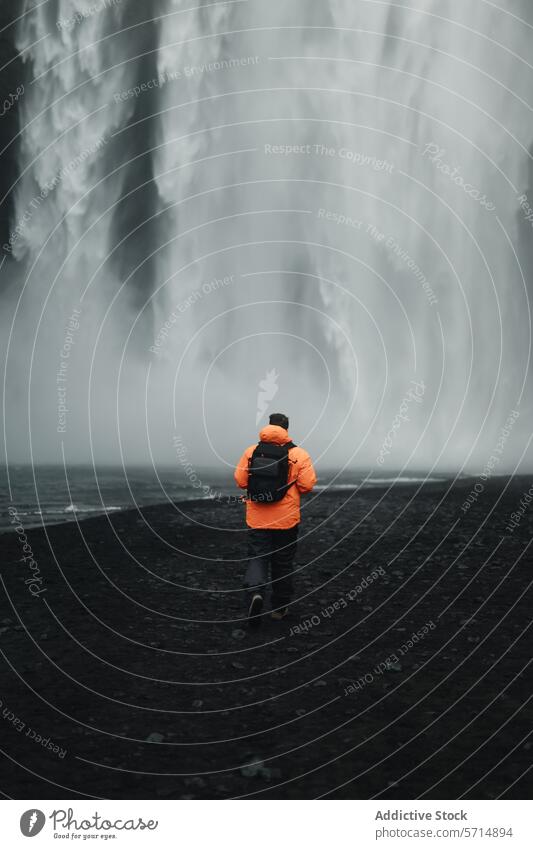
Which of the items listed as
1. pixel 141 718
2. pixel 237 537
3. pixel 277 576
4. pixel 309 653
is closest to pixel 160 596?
pixel 277 576

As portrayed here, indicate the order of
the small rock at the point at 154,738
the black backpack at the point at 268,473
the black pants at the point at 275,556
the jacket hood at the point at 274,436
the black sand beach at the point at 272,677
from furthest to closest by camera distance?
the black pants at the point at 275,556 → the jacket hood at the point at 274,436 → the black backpack at the point at 268,473 → the small rock at the point at 154,738 → the black sand beach at the point at 272,677

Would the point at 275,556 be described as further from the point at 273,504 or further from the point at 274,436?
the point at 274,436

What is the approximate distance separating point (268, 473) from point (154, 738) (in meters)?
4.05

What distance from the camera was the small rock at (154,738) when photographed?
5809 millimetres

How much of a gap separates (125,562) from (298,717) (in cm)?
874

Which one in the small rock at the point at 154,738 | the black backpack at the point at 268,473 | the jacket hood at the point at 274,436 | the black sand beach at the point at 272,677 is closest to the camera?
the black sand beach at the point at 272,677

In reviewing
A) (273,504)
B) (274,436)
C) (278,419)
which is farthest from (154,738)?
(278,419)

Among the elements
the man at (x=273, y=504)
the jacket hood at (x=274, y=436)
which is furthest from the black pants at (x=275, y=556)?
the jacket hood at (x=274, y=436)

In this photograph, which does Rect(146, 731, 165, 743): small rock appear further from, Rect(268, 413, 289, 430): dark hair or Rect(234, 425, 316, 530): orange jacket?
Rect(268, 413, 289, 430): dark hair

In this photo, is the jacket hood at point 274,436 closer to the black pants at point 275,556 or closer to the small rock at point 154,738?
the black pants at point 275,556

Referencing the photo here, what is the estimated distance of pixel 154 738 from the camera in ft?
19.3

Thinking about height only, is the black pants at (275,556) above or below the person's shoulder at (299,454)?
below

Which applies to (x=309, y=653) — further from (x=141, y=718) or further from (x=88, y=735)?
(x=88, y=735)

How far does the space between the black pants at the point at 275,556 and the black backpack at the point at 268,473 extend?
56 cm
